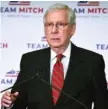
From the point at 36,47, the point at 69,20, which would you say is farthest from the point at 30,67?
the point at 36,47

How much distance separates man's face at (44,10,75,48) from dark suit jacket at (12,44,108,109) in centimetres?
12

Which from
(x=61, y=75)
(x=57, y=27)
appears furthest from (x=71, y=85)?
(x=57, y=27)

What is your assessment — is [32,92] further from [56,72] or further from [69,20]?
[69,20]

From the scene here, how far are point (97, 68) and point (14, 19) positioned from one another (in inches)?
45.4

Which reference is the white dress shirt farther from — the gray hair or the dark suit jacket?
the gray hair

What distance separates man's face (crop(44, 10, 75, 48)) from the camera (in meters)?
1.54

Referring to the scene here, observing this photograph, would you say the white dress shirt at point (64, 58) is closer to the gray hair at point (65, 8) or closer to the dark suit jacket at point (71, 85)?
the dark suit jacket at point (71, 85)

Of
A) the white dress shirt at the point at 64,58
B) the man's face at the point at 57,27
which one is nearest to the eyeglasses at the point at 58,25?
the man's face at the point at 57,27

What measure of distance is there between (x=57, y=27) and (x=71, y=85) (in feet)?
0.97

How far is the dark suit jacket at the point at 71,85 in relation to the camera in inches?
60.2

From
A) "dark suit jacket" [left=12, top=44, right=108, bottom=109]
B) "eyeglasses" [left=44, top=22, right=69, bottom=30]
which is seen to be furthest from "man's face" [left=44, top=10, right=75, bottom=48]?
"dark suit jacket" [left=12, top=44, right=108, bottom=109]

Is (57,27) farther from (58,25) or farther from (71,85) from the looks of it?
(71,85)

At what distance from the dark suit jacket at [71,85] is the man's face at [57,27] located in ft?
0.39

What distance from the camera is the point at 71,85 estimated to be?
1569 millimetres
